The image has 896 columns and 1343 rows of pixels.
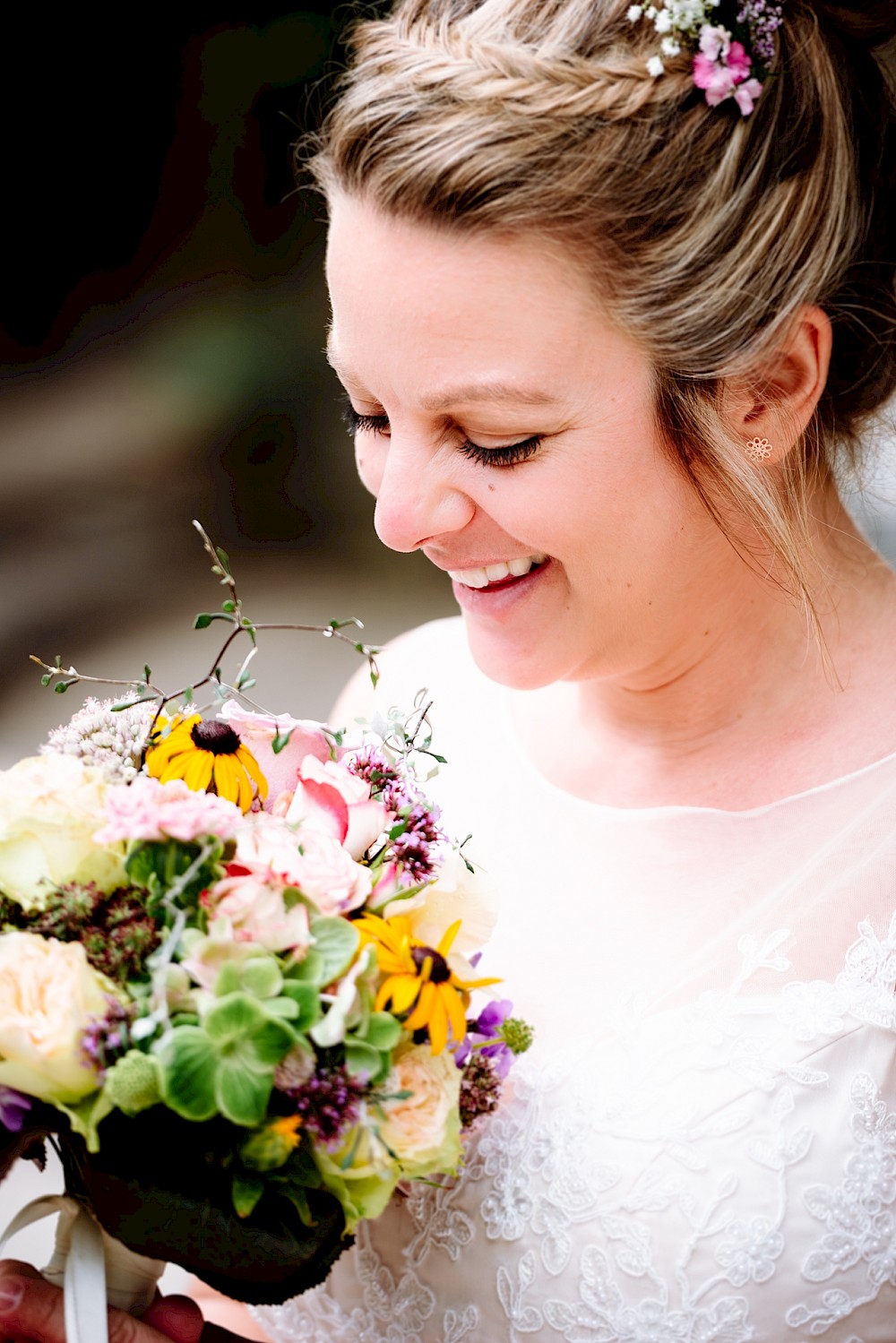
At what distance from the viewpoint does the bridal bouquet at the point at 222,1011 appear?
90 cm

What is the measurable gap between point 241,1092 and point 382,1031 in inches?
4.7

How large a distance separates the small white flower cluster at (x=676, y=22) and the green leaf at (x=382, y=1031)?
3.13 feet

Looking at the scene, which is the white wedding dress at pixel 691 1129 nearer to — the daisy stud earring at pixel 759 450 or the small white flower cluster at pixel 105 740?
the daisy stud earring at pixel 759 450

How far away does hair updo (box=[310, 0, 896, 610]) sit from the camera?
1263mm

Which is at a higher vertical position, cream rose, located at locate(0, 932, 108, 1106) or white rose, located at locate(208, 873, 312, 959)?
white rose, located at locate(208, 873, 312, 959)

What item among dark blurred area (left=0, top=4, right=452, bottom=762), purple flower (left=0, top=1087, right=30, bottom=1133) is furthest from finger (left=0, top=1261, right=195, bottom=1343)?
dark blurred area (left=0, top=4, right=452, bottom=762)

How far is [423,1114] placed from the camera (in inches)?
38.9

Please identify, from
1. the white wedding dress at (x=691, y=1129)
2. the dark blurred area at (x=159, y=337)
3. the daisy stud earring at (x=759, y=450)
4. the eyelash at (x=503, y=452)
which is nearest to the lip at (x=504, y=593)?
the eyelash at (x=503, y=452)

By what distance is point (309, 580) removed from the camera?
629cm

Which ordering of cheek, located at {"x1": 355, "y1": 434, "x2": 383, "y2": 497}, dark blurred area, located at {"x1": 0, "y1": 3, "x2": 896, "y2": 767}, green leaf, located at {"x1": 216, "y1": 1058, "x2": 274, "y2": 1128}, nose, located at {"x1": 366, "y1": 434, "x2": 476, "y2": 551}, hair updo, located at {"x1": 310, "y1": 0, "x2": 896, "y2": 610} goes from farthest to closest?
dark blurred area, located at {"x1": 0, "y1": 3, "x2": 896, "y2": 767}
cheek, located at {"x1": 355, "y1": 434, "x2": 383, "y2": 497}
nose, located at {"x1": 366, "y1": 434, "x2": 476, "y2": 551}
hair updo, located at {"x1": 310, "y1": 0, "x2": 896, "y2": 610}
green leaf, located at {"x1": 216, "y1": 1058, "x2": 274, "y2": 1128}

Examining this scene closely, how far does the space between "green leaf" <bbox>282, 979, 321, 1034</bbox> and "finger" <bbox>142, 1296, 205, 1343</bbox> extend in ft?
1.48

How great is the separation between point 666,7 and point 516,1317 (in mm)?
1359

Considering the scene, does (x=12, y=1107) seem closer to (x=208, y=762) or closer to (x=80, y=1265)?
(x=80, y=1265)

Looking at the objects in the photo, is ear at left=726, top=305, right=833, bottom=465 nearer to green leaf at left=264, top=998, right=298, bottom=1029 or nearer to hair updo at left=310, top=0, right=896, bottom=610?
hair updo at left=310, top=0, right=896, bottom=610
